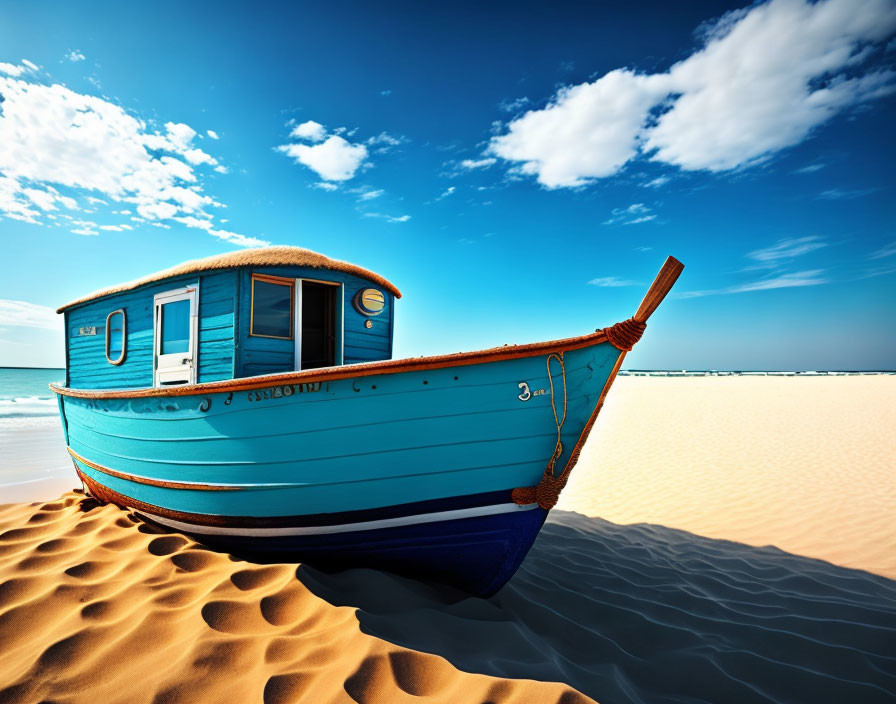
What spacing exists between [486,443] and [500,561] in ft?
3.27

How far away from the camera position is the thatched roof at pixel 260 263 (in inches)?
177

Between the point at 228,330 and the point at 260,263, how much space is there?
80 centimetres

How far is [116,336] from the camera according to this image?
5.61 meters

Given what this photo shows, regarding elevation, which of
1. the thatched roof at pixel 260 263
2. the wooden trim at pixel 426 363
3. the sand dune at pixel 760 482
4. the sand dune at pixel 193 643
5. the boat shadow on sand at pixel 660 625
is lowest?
the sand dune at pixel 760 482

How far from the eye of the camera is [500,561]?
334 centimetres

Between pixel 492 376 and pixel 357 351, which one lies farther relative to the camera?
pixel 357 351

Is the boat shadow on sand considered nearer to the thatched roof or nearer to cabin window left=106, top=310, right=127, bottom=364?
the thatched roof

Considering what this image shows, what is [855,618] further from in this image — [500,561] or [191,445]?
[191,445]

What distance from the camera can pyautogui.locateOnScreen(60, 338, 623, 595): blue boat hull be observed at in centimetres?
312

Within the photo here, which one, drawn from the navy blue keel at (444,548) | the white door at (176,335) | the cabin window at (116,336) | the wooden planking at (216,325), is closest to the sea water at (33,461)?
the cabin window at (116,336)

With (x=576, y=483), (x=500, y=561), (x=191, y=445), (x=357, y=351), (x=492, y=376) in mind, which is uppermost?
(x=357, y=351)

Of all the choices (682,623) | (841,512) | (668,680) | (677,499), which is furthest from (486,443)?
(841,512)

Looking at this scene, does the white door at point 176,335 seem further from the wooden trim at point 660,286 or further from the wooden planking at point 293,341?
the wooden trim at point 660,286

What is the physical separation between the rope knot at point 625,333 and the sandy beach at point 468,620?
6.65ft
